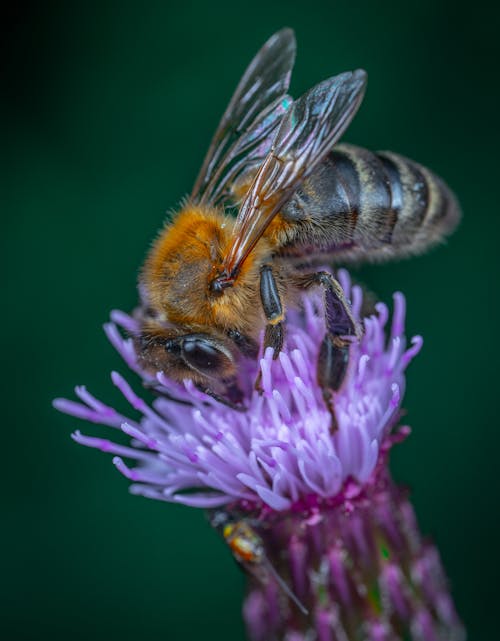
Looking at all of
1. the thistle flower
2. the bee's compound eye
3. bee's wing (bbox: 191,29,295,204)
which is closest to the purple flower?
the thistle flower

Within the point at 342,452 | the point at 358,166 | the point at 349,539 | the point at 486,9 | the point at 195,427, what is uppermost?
the point at 486,9

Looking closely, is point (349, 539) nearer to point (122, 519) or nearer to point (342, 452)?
point (342, 452)

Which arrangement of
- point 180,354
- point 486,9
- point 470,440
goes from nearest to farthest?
point 180,354
point 470,440
point 486,9

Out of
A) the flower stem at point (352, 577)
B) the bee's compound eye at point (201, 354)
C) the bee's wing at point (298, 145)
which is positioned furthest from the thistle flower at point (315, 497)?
the bee's wing at point (298, 145)

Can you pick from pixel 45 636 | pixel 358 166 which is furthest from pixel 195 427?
pixel 45 636

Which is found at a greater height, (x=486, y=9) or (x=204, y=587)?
(x=486, y=9)

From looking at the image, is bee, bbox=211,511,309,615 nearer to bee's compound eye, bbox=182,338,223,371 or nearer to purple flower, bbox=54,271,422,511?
purple flower, bbox=54,271,422,511

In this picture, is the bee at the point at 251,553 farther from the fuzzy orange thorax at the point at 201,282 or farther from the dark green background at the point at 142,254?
the dark green background at the point at 142,254
